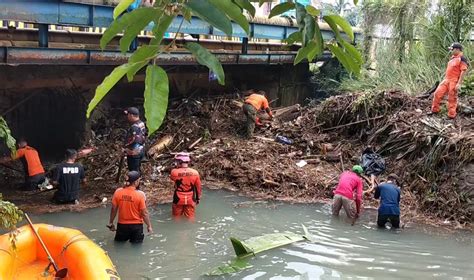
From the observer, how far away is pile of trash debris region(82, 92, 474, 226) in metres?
10.3

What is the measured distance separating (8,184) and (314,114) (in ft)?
26.0

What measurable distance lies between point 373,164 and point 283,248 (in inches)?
177

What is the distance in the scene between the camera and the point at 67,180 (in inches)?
362

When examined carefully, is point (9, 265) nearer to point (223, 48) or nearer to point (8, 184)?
point (8, 184)

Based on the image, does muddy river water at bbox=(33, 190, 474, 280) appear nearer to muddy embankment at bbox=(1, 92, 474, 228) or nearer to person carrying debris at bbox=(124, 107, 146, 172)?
muddy embankment at bbox=(1, 92, 474, 228)

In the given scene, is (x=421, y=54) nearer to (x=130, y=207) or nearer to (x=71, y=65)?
(x=71, y=65)

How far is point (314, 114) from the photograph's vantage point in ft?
46.8

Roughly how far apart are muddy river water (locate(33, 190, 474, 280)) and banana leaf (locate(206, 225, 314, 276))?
0.10 m

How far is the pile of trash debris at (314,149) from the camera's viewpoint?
33.7ft

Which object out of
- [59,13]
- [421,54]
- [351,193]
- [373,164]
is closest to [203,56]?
[59,13]

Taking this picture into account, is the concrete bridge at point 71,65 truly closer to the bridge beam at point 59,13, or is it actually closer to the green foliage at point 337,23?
the bridge beam at point 59,13

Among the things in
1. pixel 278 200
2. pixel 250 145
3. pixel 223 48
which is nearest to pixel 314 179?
pixel 278 200

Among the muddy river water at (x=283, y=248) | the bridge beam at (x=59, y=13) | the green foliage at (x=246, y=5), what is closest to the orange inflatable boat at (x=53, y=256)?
the muddy river water at (x=283, y=248)

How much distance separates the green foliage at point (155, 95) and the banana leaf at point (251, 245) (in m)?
5.66
